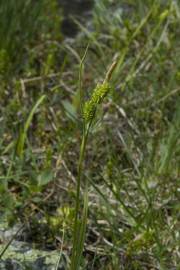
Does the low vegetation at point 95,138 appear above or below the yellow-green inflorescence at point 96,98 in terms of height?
below

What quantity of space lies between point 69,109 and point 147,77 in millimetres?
461

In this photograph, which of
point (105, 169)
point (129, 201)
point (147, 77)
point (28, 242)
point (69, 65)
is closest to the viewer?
point (28, 242)

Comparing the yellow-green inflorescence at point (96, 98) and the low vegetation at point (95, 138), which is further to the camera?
the low vegetation at point (95, 138)

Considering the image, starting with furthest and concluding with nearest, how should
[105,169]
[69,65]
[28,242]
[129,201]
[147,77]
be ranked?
1. [69,65]
2. [147,77]
3. [105,169]
4. [129,201]
5. [28,242]

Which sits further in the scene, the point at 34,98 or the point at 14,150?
the point at 34,98

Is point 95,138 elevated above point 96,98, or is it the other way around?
point 96,98

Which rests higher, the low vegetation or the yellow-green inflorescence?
the yellow-green inflorescence

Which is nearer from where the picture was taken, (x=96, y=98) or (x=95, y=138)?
(x=96, y=98)

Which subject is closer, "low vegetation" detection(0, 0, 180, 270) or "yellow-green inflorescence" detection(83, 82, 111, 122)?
"yellow-green inflorescence" detection(83, 82, 111, 122)

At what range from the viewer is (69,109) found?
2.12m

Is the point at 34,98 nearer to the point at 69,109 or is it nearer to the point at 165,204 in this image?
the point at 69,109

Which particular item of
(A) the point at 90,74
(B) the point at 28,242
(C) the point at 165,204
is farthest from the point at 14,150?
(A) the point at 90,74

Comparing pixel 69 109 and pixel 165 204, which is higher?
pixel 69 109

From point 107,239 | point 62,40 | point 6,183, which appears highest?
point 62,40
